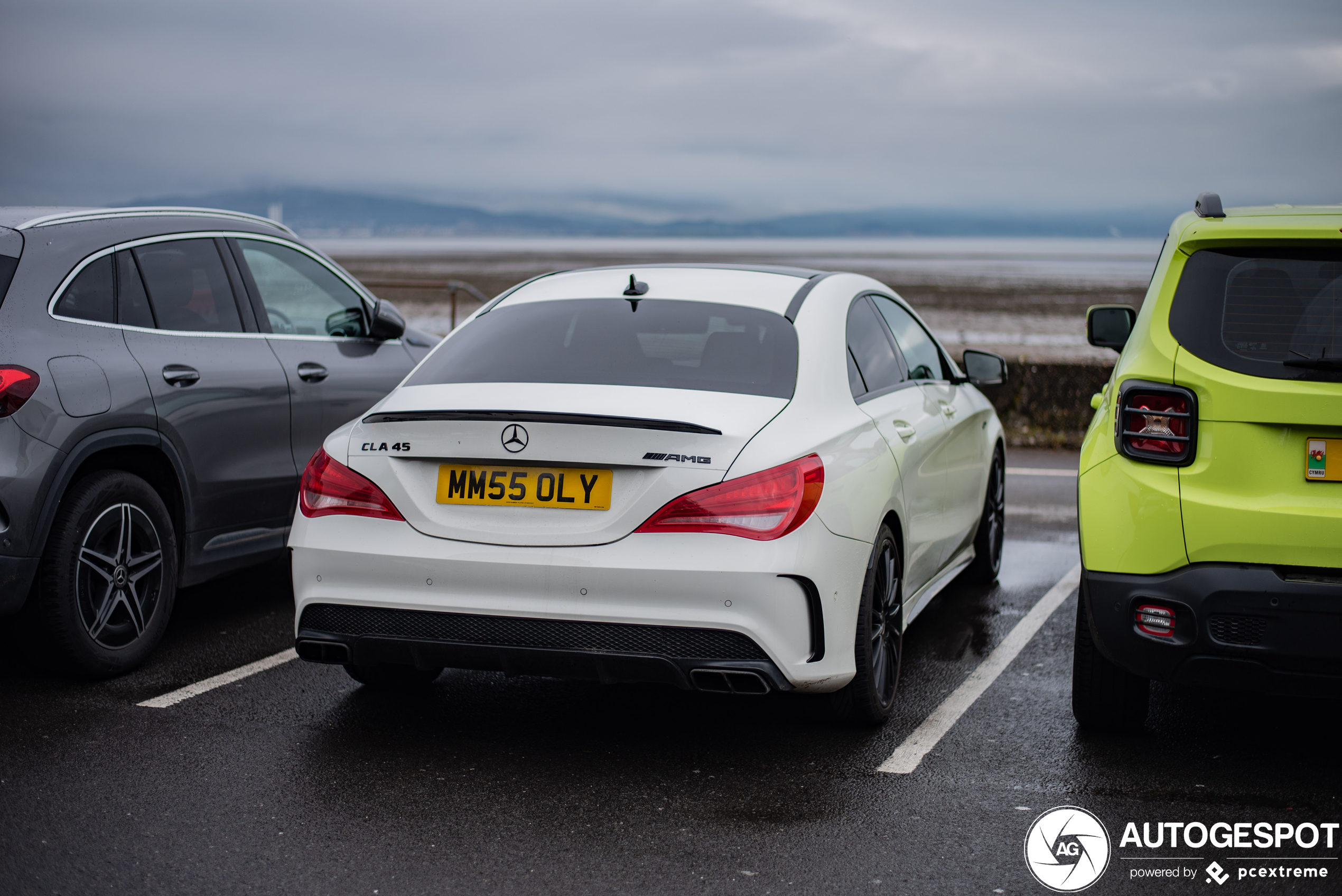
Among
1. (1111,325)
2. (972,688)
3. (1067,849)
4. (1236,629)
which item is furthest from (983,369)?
(1067,849)

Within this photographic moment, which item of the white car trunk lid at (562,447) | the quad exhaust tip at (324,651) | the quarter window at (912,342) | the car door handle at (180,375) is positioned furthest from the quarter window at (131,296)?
the quarter window at (912,342)

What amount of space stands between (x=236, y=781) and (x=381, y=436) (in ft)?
3.88

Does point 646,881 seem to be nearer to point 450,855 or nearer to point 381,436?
point 450,855

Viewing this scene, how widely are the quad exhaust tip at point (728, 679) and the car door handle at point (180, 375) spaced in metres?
2.82

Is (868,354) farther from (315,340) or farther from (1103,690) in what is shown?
(315,340)

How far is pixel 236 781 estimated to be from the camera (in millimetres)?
4051

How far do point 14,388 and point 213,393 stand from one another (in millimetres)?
1055

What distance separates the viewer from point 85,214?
5.43 meters

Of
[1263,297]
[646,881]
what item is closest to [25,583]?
[646,881]

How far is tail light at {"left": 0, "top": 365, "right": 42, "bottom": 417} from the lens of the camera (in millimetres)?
4590

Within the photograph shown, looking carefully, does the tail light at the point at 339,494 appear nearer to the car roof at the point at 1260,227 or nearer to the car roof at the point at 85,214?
the car roof at the point at 85,214

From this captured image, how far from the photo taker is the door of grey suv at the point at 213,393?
17.7 feet

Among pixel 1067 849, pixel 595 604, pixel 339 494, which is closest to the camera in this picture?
pixel 1067 849

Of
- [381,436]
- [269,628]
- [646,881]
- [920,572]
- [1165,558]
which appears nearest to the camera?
[646,881]
